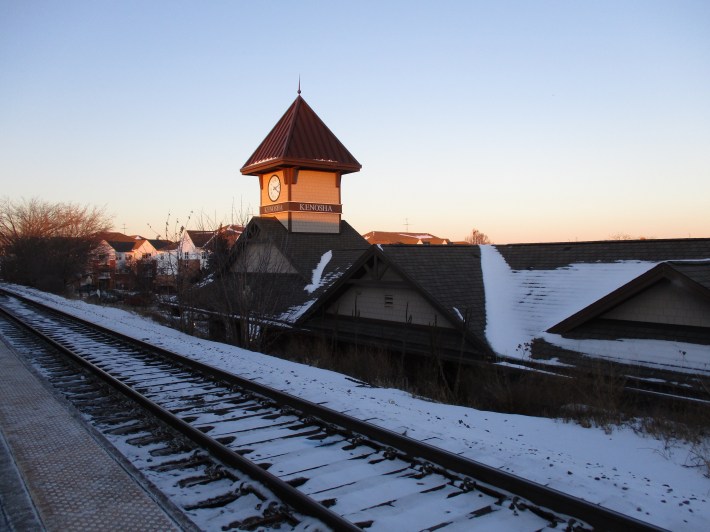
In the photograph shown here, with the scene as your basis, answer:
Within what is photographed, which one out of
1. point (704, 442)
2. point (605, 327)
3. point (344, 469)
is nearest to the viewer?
point (344, 469)

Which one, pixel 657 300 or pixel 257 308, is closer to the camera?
pixel 657 300

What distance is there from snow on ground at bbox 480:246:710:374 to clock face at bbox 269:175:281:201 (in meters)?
14.8

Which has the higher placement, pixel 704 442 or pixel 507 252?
pixel 507 252

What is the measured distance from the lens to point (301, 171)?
94.9 ft

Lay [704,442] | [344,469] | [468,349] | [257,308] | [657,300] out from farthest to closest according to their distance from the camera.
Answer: [257,308] → [468,349] → [657,300] → [704,442] → [344,469]

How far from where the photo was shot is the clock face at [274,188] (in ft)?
95.9

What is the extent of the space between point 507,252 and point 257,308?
9319 millimetres

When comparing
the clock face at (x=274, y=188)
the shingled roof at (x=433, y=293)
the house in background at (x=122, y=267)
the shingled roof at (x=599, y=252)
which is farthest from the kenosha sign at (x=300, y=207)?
the shingled roof at (x=599, y=252)

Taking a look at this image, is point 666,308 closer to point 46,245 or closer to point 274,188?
point 274,188

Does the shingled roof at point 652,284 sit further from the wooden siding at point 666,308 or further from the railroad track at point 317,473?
the railroad track at point 317,473

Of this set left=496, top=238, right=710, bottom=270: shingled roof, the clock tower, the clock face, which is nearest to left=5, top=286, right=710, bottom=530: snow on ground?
left=496, top=238, right=710, bottom=270: shingled roof

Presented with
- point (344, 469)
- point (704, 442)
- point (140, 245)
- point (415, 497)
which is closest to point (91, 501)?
point (344, 469)

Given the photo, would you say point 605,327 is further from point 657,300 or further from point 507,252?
point 507,252

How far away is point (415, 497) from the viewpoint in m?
4.75
